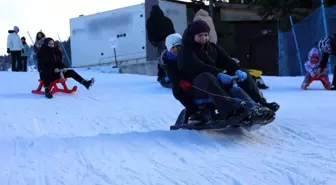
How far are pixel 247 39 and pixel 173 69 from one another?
1958 cm

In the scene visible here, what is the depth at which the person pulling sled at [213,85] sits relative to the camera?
503 centimetres

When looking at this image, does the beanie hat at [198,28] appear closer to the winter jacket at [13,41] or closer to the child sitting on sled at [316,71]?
the child sitting on sled at [316,71]

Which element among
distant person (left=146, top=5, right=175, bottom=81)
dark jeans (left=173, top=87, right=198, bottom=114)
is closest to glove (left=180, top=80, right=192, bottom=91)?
dark jeans (left=173, top=87, right=198, bottom=114)

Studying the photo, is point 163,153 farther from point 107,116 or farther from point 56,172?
point 107,116

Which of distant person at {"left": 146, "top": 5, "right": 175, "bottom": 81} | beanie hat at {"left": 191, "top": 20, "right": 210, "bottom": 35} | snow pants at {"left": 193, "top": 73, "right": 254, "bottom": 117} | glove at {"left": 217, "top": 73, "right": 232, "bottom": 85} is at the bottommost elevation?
snow pants at {"left": 193, "top": 73, "right": 254, "bottom": 117}

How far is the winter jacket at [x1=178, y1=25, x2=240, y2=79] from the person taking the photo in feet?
17.8

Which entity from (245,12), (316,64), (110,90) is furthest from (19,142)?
(245,12)

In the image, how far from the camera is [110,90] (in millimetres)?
11562

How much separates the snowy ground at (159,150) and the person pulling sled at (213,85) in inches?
10.1

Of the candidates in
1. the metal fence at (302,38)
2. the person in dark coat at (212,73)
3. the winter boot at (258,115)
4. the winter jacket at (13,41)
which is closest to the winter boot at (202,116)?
the person in dark coat at (212,73)

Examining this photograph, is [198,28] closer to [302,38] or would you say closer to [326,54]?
[326,54]

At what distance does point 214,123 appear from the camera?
5340 mm

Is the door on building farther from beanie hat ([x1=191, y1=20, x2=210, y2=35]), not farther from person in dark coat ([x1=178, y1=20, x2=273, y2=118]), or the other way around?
beanie hat ([x1=191, y1=20, x2=210, y2=35])

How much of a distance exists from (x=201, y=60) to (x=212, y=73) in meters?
0.21
